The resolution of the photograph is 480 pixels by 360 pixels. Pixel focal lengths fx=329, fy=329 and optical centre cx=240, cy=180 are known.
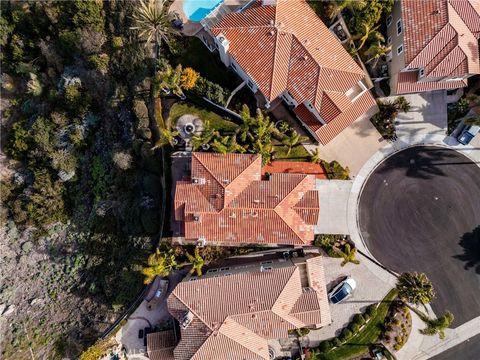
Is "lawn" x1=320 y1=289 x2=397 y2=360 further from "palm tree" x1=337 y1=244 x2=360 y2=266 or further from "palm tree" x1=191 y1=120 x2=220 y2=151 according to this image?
"palm tree" x1=191 y1=120 x2=220 y2=151

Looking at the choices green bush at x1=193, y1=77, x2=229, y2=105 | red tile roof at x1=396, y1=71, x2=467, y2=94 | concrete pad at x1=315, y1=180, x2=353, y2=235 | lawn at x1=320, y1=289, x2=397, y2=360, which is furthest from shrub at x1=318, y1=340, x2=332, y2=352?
red tile roof at x1=396, y1=71, x2=467, y2=94

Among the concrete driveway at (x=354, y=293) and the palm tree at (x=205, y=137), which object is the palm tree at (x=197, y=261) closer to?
the palm tree at (x=205, y=137)

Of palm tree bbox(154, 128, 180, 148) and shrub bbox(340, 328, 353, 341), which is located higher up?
palm tree bbox(154, 128, 180, 148)

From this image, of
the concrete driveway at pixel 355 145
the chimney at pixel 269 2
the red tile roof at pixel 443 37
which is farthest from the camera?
the concrete driveway at pixel 355 145

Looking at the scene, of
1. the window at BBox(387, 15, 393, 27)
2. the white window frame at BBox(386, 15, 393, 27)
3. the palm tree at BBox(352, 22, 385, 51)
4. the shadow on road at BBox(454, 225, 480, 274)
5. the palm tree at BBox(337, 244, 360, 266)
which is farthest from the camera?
the shadow on road at BBox(454, 225, 480, 274)

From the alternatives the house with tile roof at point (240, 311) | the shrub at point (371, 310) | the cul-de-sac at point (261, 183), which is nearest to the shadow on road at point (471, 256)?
the cul-de-sac at point (261, 183)

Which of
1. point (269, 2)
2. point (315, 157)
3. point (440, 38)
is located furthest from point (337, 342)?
point (269, 2)
